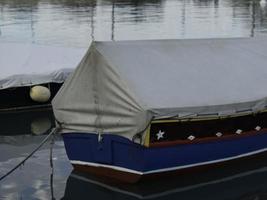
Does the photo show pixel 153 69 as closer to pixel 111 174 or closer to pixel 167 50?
pixel 167 50

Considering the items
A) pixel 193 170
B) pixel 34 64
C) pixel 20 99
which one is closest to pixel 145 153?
pixel 193 170

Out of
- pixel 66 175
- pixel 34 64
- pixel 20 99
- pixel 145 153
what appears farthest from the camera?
pixel 34 64

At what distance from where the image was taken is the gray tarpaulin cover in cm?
866

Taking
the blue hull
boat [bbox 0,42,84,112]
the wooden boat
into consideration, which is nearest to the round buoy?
boat [bbox 0,42,84,112]

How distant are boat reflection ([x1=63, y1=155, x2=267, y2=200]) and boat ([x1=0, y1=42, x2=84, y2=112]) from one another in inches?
209

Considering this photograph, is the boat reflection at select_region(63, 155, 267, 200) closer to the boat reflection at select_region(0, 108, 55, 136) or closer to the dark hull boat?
the boat reflection at select_region(0, 108, 55, 136)

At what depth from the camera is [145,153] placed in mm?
8805

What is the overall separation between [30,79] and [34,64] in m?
0.79

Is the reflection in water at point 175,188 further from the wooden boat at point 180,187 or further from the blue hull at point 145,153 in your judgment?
the blue hull at point 145,153

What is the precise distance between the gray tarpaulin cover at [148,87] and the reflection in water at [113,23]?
16.6 metres

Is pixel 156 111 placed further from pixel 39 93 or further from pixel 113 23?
pixel 113 23

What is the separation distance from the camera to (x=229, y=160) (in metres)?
10.0

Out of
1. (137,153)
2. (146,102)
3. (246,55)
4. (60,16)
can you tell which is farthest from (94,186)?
(60,16)

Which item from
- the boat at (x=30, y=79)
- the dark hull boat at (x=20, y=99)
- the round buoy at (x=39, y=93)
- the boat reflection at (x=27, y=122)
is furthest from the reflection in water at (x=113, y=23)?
the boat reflection at (x=27, y=122)
